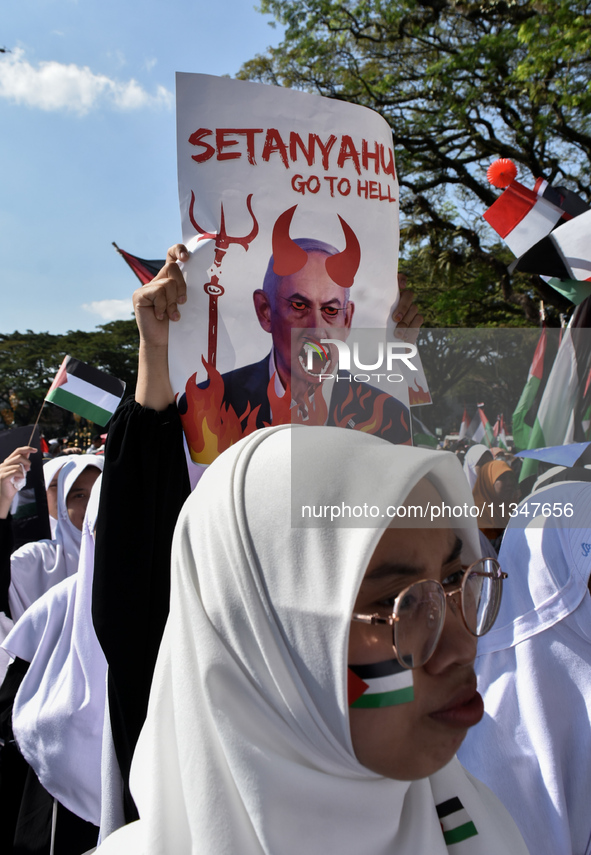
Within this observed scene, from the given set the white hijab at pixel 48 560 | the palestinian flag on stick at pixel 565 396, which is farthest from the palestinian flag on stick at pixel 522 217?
the white hijab at pixel 48 560

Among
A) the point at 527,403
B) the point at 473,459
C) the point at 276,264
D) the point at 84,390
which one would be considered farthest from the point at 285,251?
the point at 84,390

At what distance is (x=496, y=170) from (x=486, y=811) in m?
2.55

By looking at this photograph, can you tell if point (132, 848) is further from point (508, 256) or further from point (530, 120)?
point (508, 256)

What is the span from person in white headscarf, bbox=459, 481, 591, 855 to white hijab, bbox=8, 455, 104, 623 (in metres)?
2.37

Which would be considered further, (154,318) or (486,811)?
(154,318)

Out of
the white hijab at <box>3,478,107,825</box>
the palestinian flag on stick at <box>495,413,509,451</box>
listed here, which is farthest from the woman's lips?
the palestinian flag on stick at <box>495,413,509,451</box>

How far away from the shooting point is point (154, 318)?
144 cm

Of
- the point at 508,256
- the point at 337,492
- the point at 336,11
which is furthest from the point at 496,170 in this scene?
the point at 508,256

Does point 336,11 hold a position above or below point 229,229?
above

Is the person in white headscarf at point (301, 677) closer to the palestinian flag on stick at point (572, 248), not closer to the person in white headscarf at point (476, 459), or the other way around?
the person in white headscarf at point (476, 459)

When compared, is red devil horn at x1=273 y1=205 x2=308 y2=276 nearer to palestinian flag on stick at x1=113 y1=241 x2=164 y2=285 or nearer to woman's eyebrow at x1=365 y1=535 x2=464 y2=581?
woman's eyebrow at x1=365 y1=535 x2=464 y2=581

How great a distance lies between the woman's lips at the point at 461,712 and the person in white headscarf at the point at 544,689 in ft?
2.53

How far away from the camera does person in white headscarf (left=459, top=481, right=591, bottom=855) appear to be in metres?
1.48

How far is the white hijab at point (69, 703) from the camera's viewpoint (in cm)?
205
